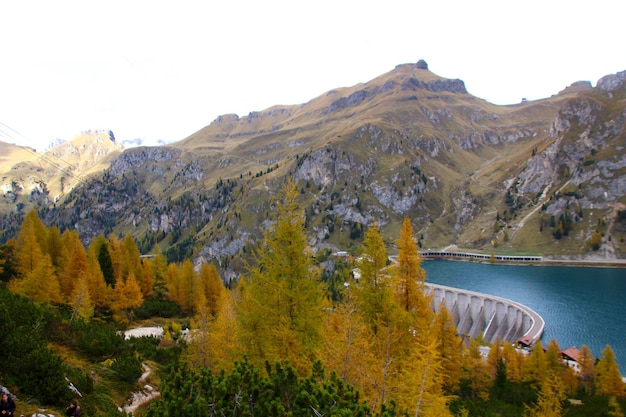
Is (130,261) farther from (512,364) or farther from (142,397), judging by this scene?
(512,364)

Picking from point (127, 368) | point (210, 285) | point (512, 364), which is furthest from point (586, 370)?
point (127, 368)

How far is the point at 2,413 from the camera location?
451 inches

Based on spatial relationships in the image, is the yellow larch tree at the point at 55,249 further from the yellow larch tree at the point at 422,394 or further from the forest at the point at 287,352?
the yellow larch tree at the point at 422,394

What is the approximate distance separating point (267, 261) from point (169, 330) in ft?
117

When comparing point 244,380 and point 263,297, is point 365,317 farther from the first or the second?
point 244,380

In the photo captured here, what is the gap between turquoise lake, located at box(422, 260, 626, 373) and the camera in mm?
87075

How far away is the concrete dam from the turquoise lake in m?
5.17

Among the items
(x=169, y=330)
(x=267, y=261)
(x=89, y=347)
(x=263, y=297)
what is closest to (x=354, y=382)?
(x=263, y=297)

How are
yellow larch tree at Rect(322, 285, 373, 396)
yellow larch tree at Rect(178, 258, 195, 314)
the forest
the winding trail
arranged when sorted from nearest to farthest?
the forest, yellow larch tree at Rect(322, 285, 373, 396), the winding trail, yellow larch tree at Rect(178, 258, 195, 314)

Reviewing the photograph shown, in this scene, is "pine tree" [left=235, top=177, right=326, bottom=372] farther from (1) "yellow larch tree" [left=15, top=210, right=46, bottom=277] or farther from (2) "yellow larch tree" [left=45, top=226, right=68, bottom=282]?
(2) "yellow larch tree" [left=45, top=226, right=68, bottom=282]

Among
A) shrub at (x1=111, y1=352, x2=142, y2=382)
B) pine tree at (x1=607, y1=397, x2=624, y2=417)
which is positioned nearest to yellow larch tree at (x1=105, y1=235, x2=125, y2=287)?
shrub at (x1=111, y1=352, x2=142, y2=382)

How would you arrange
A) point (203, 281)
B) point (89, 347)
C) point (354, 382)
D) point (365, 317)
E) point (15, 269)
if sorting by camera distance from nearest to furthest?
point (354, 382)
point (365, 317)
point (89, 347)
point (15, 269)
point (203, 281)

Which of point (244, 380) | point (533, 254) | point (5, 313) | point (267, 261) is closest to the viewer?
point (244, 380)

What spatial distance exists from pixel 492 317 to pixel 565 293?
4093 cm
